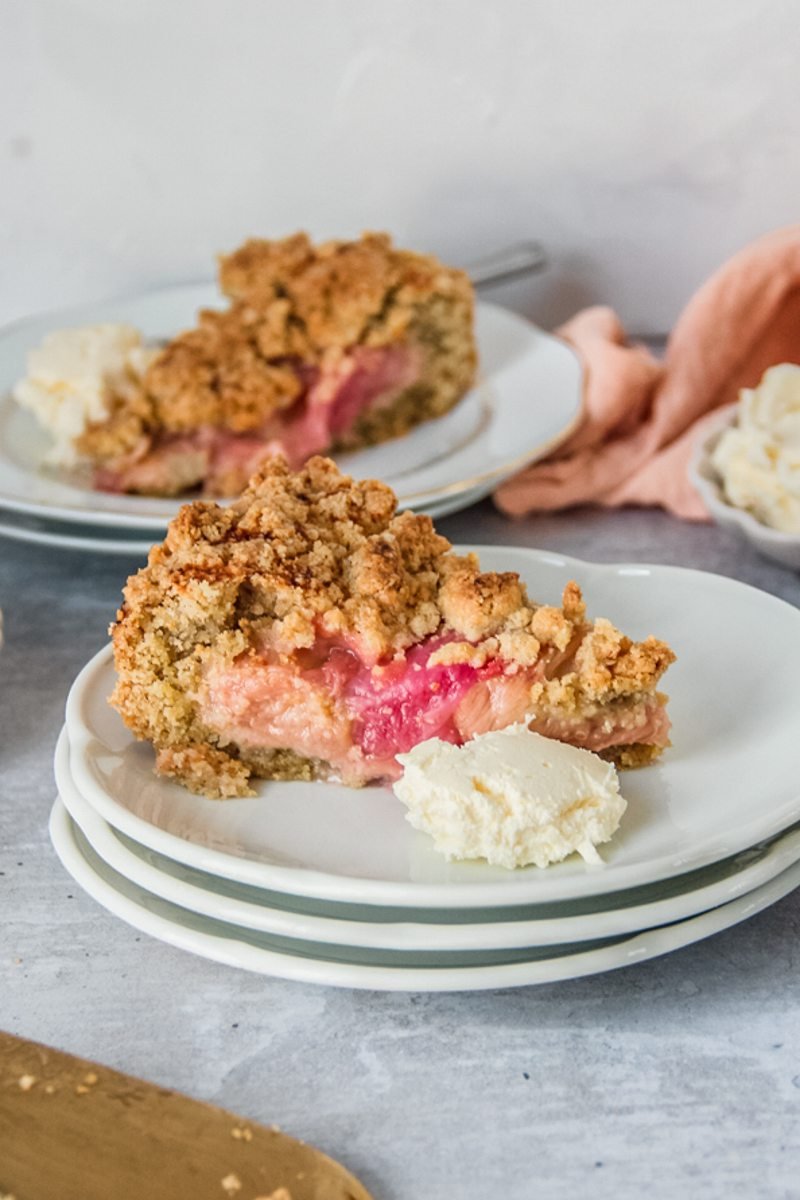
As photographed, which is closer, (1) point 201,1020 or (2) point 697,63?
(1) point 201,1020

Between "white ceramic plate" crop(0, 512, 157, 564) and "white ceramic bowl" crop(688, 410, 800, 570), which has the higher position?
"white ceramic bowl" crop(688, 410, 800, 570)

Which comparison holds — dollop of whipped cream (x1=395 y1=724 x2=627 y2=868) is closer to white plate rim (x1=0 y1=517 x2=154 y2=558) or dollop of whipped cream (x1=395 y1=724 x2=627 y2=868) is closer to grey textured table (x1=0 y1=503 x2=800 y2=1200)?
grey textured table (x1=0 y1=503 x2=800 y2=1200)

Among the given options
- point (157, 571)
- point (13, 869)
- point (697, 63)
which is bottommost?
point (13, 869)

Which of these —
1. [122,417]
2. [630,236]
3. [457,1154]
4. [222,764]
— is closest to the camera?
[457,1154]

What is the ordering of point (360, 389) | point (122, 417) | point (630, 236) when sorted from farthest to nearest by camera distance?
point (630, 236), point (360, 389), point (122, 417)

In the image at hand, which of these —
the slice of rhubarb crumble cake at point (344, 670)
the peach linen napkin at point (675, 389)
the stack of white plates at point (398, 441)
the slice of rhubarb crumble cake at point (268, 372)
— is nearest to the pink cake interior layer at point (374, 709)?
the slice of rhubarb crumble cake at point (344, 670)

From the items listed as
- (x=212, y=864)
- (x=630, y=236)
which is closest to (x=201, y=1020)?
(x=212, y=864)

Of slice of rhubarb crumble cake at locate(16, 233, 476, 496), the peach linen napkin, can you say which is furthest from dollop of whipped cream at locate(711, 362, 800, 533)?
slice of rhubarb crumble cake at locate(16, 233, 476, 496)

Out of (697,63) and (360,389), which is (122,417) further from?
(697,63)
